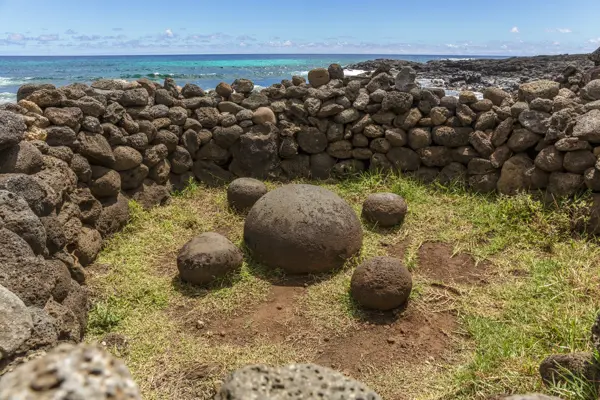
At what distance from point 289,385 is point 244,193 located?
190 inches

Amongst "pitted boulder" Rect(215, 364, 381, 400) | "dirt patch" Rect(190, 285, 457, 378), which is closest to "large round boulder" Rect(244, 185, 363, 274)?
"dirt patch" Rect(190, 285, 457, 378)

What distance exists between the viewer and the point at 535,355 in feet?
12.3

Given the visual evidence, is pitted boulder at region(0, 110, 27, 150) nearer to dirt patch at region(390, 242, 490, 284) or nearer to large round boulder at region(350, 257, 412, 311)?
large round boulder at region(350, 257, 412, 311)

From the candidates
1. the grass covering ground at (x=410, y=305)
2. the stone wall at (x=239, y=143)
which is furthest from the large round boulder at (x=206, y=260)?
the stone wall at (x=239, y=143)

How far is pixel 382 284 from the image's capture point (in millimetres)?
4551

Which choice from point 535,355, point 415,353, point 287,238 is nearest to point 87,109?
point 287,238

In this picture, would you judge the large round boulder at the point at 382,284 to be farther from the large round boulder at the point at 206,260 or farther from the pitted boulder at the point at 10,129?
the pitted boulder at the point at 10,129

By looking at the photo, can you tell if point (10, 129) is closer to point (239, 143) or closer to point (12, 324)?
point (12, 324)

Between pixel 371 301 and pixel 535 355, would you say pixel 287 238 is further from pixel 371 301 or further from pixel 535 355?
pixel 535 355

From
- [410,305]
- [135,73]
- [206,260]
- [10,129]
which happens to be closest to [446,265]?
[410,305]

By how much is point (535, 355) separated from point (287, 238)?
8.37ft

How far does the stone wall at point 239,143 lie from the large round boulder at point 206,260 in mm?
1002

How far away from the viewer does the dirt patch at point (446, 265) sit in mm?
5320

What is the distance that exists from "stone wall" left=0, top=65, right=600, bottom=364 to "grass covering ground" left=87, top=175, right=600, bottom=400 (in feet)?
1.47
